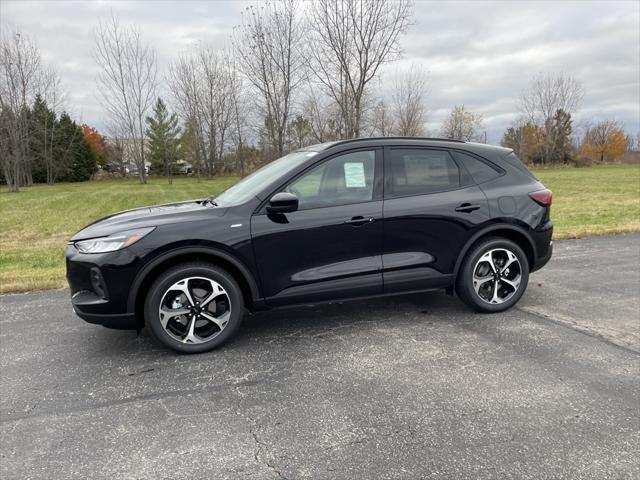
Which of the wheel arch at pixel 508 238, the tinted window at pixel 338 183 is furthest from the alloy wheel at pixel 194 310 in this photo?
the wheel arch at pixel 508 238

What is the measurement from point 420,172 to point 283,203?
1400mm

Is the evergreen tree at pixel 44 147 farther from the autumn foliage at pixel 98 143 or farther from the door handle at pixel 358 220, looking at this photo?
the door handle at pixel 358 220

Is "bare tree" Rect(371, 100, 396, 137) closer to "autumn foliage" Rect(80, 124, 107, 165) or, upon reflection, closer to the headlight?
the headlight

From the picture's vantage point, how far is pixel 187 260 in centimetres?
364

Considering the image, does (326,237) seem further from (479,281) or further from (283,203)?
(479,281)

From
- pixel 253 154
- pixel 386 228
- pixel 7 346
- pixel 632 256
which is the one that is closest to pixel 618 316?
pixel 386 228

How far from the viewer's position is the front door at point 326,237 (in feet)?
12.2

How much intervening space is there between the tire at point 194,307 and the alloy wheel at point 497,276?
230cm

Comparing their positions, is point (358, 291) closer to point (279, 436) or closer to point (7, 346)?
point (279, 436)

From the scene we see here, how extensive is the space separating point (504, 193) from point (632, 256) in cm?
389

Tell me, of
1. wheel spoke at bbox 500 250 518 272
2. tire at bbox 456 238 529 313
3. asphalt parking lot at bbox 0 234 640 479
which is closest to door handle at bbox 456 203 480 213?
tire at bbox 456 238 529 313

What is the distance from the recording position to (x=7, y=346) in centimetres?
389

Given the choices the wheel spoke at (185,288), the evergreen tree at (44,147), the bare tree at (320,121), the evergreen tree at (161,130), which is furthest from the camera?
the evergreen tree at (161,130)

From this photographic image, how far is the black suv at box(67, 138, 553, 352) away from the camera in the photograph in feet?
11.5
